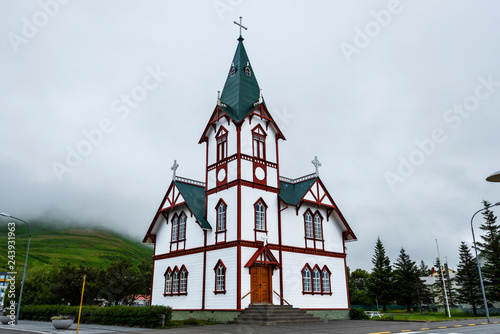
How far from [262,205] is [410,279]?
43.0 m

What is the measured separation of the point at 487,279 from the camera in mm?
44531

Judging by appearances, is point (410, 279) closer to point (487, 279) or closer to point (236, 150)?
point (487, 279)

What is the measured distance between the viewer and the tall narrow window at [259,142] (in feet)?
86.6

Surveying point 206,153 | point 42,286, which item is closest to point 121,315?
point 206,153

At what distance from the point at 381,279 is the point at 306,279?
40752 mm

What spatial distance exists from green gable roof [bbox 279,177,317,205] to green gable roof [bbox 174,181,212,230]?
5837 mm

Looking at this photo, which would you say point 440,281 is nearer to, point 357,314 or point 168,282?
point 357,314

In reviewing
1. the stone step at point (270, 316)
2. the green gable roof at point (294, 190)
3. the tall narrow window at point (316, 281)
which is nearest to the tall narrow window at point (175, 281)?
the stone step at point (270, 316)

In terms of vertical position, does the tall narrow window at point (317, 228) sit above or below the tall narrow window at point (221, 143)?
below

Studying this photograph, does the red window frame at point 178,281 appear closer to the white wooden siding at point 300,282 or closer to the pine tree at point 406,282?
the white wooden siding at point 300,282

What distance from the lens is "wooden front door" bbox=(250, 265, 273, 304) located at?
74.9 feet

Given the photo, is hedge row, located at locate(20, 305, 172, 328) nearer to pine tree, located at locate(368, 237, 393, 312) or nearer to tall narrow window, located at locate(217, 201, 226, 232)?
tall narrow window, located at locate(217, 201, 226, 232)

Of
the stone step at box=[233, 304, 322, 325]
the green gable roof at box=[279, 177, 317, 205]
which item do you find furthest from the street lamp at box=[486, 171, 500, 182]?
the green gable roof at box=[279, 177, 317, 205]

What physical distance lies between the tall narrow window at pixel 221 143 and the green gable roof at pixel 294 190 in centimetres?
512
